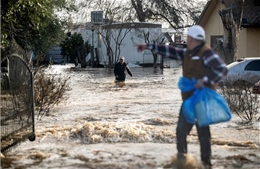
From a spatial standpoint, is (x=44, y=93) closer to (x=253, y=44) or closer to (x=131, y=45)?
(x=253, y=44)

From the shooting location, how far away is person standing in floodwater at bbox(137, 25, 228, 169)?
664 centimetres

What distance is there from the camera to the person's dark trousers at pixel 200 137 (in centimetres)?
703

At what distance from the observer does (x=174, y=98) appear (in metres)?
19.3

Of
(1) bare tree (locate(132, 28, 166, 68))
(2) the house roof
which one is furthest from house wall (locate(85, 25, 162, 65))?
(2) the house roof

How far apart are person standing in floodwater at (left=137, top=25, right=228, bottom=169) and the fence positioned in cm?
237

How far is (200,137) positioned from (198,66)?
0.90 meters

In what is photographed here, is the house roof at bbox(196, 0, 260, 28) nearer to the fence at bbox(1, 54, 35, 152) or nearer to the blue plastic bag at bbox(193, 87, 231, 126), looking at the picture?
the fence at bbox(1, 54, 35, 152)

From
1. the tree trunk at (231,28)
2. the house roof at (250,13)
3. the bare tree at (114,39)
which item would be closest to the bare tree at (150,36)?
the bare tree at (114,39)

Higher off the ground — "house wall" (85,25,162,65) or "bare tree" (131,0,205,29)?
"bare tree" (131,0,205,29)

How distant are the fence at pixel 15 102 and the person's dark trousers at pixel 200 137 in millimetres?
2531

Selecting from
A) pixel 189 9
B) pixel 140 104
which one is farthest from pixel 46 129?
pixel 189 9

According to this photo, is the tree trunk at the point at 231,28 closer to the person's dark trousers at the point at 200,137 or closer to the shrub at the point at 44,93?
the shrub at the point at 44,93

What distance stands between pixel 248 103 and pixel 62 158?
209 inches

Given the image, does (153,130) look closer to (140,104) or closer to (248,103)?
(248,103)
